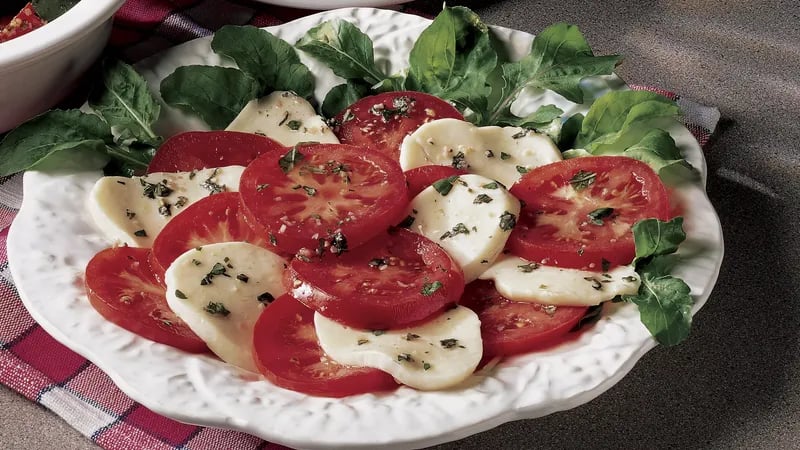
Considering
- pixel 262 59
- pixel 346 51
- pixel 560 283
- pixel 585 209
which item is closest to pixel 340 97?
pixel 346 51

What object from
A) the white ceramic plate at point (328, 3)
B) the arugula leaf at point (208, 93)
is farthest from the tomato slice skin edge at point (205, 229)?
the white ceramic plate at point (328, 3)

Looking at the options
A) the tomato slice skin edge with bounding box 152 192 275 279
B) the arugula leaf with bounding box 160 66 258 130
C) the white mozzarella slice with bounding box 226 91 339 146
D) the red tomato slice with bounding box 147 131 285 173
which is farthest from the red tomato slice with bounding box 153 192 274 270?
the arugula leaf with bounding box 160 66 258 130

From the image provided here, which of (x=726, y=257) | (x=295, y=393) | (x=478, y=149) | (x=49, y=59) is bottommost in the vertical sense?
(x=726, y=257)

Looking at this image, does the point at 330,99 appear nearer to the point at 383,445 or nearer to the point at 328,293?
the point at 328,293

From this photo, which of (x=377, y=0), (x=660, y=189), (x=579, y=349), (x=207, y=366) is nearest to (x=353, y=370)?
(x=207, y=366)

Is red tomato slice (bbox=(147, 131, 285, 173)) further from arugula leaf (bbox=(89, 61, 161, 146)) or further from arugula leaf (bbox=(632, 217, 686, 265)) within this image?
arugula leaf (bbox=(632, 217, 686, 265))

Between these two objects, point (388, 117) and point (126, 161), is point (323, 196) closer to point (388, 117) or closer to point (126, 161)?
point (388, 117)
